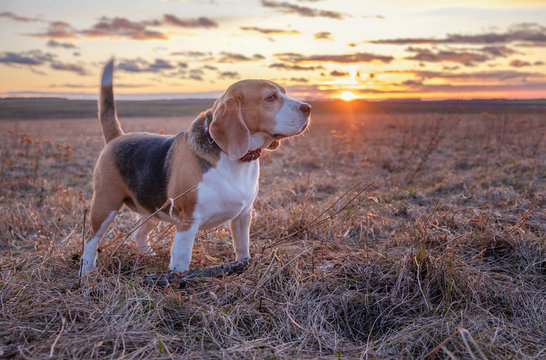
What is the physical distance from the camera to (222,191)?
3.76 m

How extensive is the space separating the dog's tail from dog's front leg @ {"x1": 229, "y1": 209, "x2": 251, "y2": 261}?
1936 mm

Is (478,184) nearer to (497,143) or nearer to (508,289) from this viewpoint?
(508,289)

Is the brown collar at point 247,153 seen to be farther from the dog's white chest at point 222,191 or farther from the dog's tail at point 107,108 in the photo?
the dog's tail at point 107,108

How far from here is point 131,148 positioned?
446cm

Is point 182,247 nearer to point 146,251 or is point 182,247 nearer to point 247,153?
point 146,251

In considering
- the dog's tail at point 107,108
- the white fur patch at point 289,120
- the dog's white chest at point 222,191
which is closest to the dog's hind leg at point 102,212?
the dog's tail at point 107,108

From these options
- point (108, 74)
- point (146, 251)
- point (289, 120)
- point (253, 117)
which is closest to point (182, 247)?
point (146, 251)

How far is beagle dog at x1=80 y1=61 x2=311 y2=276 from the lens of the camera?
375 centimetres

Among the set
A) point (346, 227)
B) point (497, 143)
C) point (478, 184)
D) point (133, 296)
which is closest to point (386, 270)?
point (346, 227)

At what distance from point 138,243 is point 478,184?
6081mm

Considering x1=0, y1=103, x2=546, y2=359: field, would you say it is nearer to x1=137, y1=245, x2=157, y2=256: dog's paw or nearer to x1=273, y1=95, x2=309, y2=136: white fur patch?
x1=137, y1=245, x2=157, y2=256: dog's paw

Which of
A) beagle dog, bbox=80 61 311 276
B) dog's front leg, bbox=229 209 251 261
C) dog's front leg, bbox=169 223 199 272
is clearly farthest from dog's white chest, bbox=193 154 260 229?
dog's front leg, bbox=229 209 251 261

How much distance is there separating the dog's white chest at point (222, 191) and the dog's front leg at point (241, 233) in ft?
1.22

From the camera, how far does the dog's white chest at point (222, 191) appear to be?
3752mm
